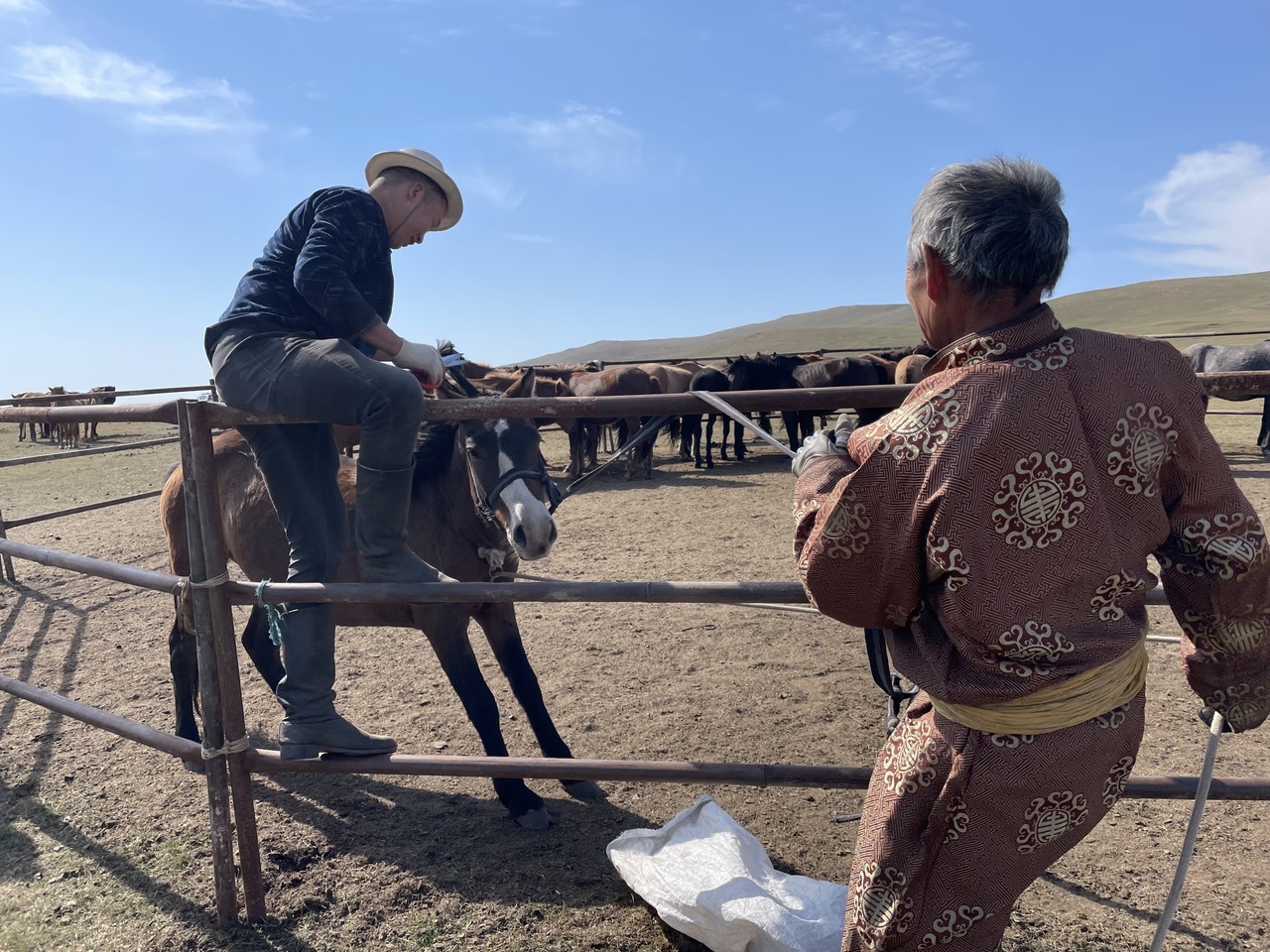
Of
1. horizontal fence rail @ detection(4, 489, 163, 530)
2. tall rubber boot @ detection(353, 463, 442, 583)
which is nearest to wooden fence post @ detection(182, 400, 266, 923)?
tall rubber boot @ detection(353, 463, 442, 583)

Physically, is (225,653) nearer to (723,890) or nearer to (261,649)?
(723,890)

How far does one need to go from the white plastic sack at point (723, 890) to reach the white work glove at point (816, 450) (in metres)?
1.36

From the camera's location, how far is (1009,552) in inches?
49.3

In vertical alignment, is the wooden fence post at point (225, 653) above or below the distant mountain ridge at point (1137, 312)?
below

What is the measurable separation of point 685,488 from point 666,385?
5.11 metres

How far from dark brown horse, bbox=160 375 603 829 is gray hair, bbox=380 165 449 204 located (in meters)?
0.90

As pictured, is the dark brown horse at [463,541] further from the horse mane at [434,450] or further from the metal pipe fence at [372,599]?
the metal pipe fence at [372,599]

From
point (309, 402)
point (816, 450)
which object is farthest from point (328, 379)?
point (816, 450)

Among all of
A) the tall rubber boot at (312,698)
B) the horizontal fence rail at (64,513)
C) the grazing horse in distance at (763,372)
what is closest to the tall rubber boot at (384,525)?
the tall rubber boot at (312,698)

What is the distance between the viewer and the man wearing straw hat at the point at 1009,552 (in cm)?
124

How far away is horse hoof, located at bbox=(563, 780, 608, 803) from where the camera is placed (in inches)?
137

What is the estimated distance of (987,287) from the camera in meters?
1.29

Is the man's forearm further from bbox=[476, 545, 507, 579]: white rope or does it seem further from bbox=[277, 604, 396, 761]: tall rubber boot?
bbox=[476, 545, 507, 579]: white rope

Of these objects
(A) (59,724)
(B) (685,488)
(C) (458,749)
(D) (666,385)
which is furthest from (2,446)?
(C) (458,749)
